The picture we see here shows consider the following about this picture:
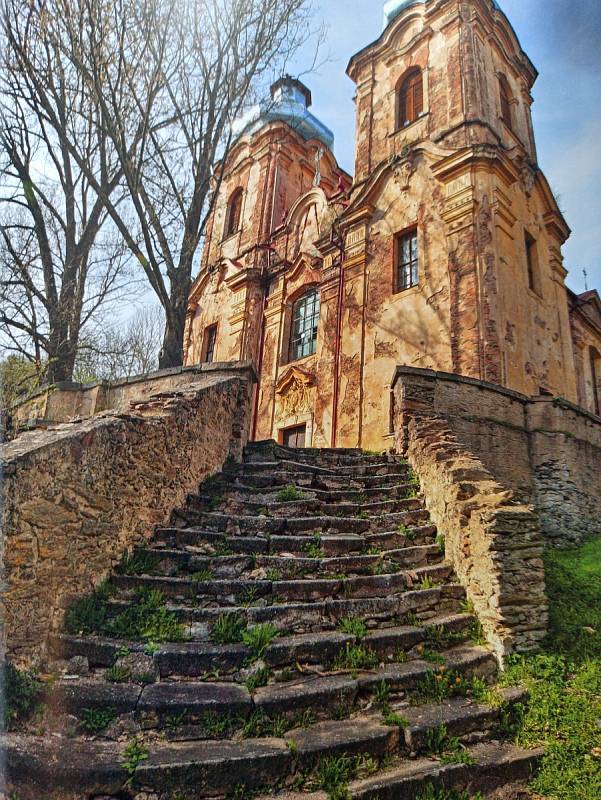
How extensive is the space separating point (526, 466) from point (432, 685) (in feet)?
20.2

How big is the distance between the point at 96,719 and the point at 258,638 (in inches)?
49.7

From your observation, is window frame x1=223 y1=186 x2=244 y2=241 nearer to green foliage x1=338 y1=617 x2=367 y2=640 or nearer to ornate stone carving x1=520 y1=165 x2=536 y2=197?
ornate stone carving x1=520 y1=165 x2=536 y2=197

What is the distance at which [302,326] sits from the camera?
17.4 meters

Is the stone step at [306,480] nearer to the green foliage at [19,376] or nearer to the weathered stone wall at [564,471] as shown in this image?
the weathered stone wall at [564,471]

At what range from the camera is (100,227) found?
1428 centimetres

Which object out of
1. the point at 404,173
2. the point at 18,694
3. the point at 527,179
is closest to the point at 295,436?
the point at 404,173

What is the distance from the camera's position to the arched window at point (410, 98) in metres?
16.0

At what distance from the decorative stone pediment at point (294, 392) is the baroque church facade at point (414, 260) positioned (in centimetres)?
6

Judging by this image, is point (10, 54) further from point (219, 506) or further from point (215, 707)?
point (215, 707)

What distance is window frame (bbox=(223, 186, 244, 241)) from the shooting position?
872 inches

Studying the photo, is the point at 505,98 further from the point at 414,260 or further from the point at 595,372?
the point at 595,372

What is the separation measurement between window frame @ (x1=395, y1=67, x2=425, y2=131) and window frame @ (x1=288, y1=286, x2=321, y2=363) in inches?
236

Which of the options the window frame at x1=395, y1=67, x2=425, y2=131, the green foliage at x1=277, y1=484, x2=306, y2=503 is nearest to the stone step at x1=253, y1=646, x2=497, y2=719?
the green foliage at x1=277, y1=484, x2=306, y2=503

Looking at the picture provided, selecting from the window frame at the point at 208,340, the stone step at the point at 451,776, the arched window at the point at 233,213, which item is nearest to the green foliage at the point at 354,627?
the stone step at the point at 451,776
